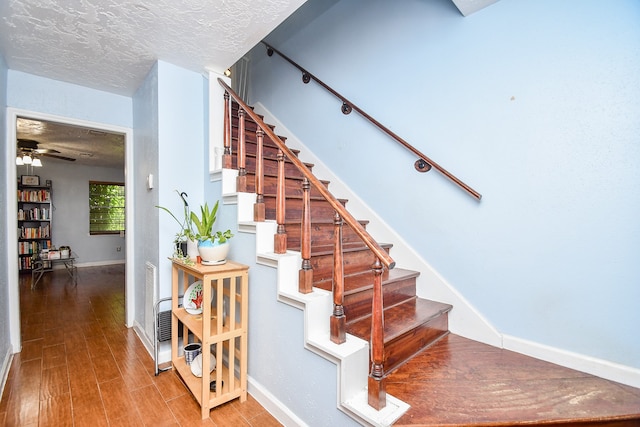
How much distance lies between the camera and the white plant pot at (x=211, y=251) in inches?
72.7

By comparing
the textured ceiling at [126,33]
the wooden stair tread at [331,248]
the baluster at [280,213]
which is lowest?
the wooden stair tread at [331,248]

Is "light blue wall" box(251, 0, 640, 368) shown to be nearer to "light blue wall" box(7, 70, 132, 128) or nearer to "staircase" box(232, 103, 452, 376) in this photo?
"staircase" box(232, 103, 452, 376)

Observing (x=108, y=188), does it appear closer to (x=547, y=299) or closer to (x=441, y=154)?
(x=441, y=154)

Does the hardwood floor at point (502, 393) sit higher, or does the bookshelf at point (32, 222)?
the bookshelf at point (32, 222)

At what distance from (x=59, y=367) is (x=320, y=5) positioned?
4232 mm

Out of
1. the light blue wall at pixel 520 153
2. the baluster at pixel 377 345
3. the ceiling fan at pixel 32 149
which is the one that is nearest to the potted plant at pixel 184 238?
the baluster at pixel 377 345

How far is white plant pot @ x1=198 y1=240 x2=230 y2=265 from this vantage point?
1848 mm

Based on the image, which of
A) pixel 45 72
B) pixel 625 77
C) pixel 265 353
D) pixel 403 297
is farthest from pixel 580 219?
pixel 45 72

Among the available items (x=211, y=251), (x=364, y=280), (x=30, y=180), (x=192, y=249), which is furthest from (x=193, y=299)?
(x=30, y=180)

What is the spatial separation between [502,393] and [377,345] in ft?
2.57

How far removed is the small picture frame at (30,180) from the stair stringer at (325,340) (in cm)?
664

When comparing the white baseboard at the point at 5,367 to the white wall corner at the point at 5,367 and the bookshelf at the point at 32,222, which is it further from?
the bookshelf at the point at 32,222

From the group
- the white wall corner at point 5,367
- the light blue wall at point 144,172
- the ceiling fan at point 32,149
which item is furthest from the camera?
the ceiling fan at point 32,149

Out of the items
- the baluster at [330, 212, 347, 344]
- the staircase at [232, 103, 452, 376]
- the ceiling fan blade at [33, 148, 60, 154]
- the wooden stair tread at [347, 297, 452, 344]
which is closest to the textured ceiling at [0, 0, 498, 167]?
the staircase at [232, 103, 452, 376]
